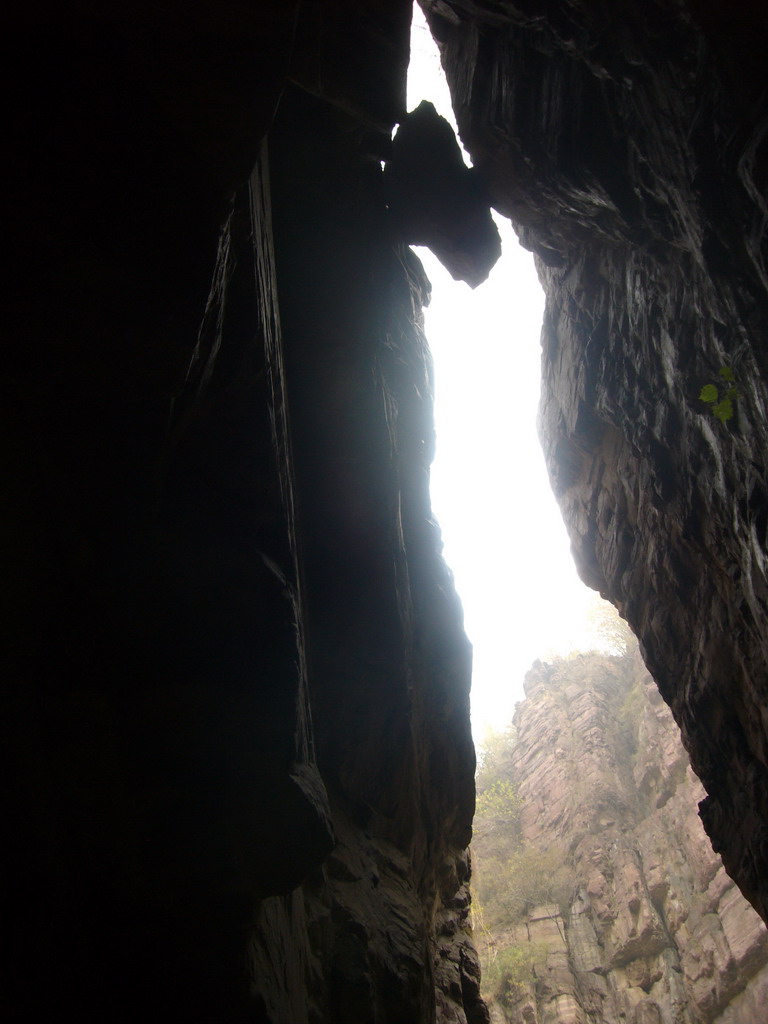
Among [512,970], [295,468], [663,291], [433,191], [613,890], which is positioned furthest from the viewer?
[613,890]

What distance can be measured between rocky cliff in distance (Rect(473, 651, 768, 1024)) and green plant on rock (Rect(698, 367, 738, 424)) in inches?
806

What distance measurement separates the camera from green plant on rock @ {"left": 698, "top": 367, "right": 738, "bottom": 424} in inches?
269

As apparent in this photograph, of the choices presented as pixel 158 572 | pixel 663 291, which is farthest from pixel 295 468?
pixel 663 291

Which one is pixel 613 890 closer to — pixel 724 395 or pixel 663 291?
Answer: pixel 724 395

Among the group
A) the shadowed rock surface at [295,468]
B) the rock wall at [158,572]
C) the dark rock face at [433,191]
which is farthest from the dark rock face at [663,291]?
the rock wall at [158,572]

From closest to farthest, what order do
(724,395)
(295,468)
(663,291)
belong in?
(724,395) → (663,291) → (295,468)

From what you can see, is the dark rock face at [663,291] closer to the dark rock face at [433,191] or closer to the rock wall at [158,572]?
the dark rock face at [433,191]

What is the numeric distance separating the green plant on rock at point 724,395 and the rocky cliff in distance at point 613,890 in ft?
67.2

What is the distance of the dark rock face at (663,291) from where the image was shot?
6.81 m

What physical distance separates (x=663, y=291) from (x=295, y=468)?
5.67 meters

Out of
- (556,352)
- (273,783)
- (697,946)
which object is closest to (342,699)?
(273,783)

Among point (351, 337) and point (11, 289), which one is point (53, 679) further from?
point (351, 337)

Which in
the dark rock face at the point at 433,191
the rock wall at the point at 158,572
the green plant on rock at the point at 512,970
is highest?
the dark rock face at the point at 433,191

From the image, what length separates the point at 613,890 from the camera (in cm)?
2630
